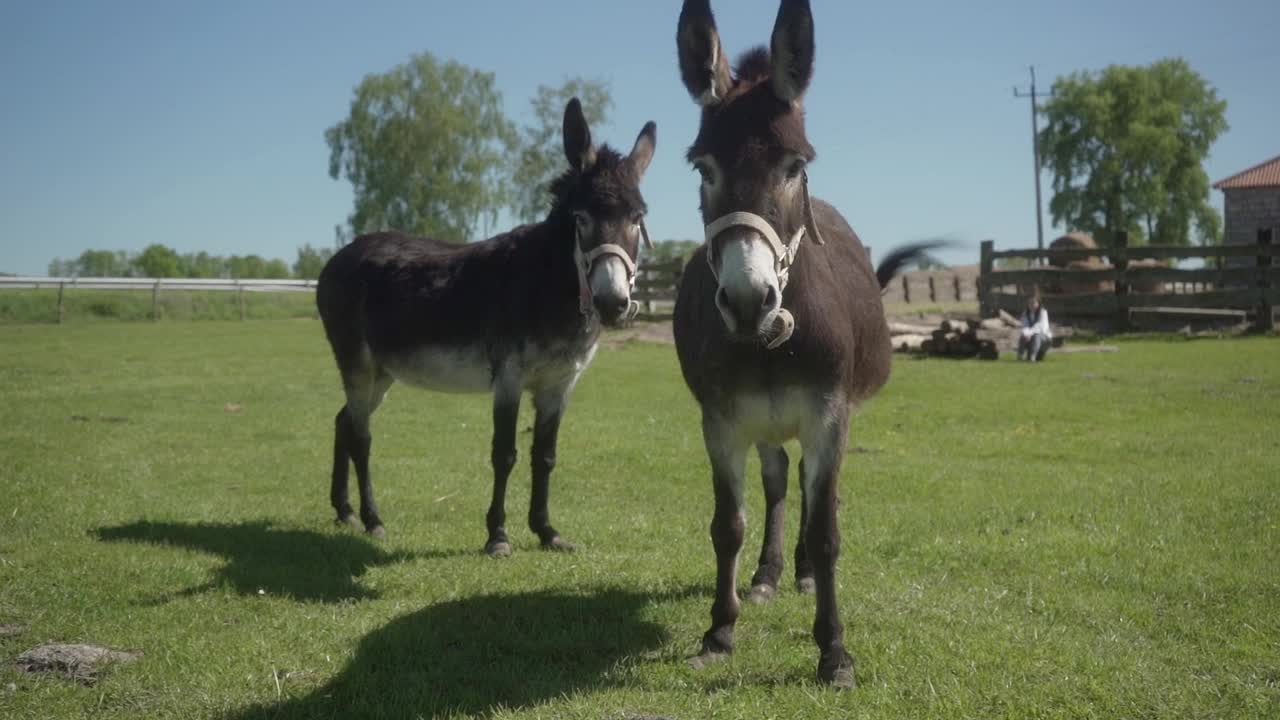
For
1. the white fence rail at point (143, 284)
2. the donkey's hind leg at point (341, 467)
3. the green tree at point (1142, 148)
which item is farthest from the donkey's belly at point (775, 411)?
the green tree at point (1142, 148)

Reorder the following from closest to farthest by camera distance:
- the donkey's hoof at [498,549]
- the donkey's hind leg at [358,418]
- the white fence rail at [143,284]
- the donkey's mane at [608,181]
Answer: the donkey's mane at [608,181] → the donkey's hoof at [498,549] → the donkey's hind leg at [358,418] → the white fence rail at [143,284]

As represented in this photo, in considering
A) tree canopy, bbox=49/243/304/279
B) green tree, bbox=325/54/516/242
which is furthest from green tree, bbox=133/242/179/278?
green tree, bbox=325/54/516/242

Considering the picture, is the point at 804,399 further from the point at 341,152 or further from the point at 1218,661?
the point at 341,152

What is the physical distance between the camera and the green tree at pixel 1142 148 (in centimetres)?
6284

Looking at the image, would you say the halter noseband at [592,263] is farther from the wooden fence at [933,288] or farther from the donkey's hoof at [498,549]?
the wooden fence at [933,288]

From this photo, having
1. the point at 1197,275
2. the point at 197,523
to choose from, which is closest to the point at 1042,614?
the point at 197,523

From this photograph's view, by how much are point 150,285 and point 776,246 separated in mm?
49499

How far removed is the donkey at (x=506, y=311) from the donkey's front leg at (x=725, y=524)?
5.37 ft

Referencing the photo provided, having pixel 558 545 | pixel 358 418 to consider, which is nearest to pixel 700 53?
pixel 558 545

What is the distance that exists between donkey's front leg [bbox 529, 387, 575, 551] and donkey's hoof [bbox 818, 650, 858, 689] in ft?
9.31

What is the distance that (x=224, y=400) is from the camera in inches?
608

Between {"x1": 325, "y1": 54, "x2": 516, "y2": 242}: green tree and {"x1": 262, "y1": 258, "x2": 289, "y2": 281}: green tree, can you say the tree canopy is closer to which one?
{"x1": 262, "y1": 258, "x2": 289, "y2": 281}: green tree

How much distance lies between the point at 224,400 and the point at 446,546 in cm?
1027

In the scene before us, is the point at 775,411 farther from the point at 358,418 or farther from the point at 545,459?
the point at 358,418
